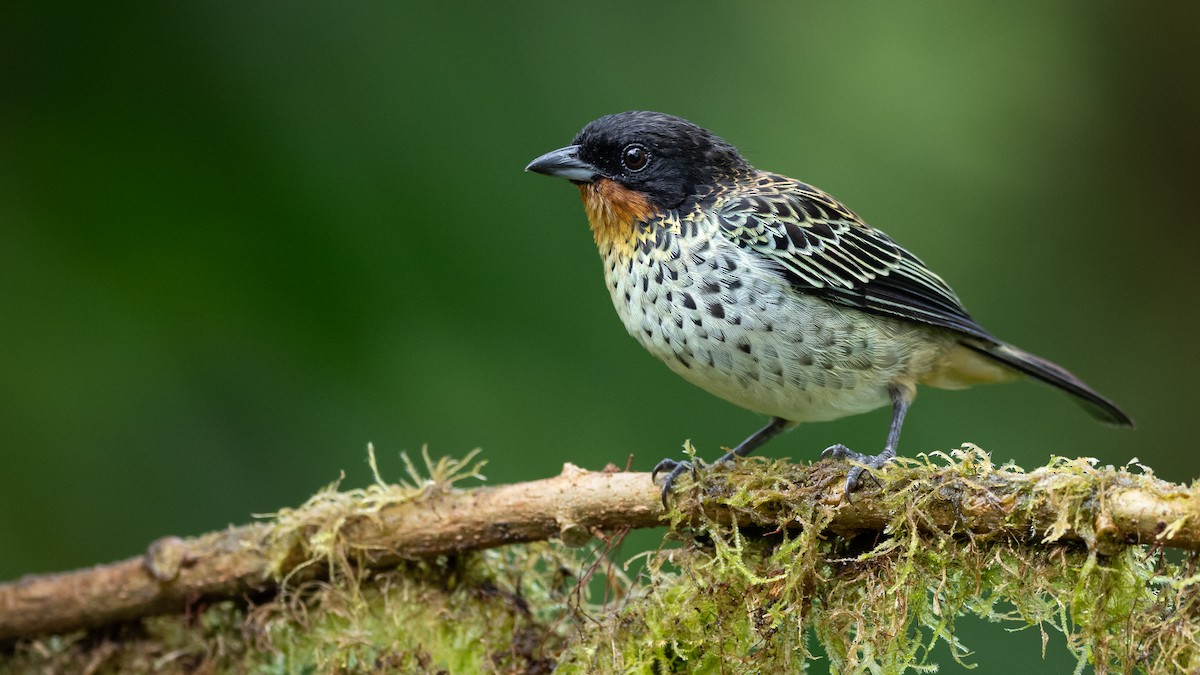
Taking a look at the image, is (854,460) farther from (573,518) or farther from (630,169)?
(630,169)

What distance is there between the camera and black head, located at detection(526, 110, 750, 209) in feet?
12.5

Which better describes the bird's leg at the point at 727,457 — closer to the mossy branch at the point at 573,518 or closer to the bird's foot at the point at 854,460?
the mossy branch at the point at 573,518

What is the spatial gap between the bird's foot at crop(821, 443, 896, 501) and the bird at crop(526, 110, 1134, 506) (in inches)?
1.8

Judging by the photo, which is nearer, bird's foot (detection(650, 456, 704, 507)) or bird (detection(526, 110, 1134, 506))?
bird's foot (detection(650, 456, 704, 507))

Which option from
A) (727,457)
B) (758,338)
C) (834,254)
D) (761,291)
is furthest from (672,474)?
(834,254)

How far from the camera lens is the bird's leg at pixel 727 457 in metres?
3.05

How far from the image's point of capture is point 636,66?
4.86 meters

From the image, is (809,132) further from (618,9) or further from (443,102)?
(443,102)

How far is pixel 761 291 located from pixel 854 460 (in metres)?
0.77

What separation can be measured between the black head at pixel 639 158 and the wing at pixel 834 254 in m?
0.18

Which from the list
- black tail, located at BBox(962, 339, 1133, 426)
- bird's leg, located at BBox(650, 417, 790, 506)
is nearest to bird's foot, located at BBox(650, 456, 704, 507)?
bird's leg, located at BBox(650, 417, 790, 506)

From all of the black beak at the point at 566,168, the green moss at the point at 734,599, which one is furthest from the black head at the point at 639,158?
the green moss at the point at 734,599

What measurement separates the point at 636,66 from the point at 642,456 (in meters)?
1.62

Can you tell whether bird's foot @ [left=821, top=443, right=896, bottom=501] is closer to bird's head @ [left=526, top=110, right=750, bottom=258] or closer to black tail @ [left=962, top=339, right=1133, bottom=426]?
black tail @ [left=962, top=339, right=1133, bottom=426]
